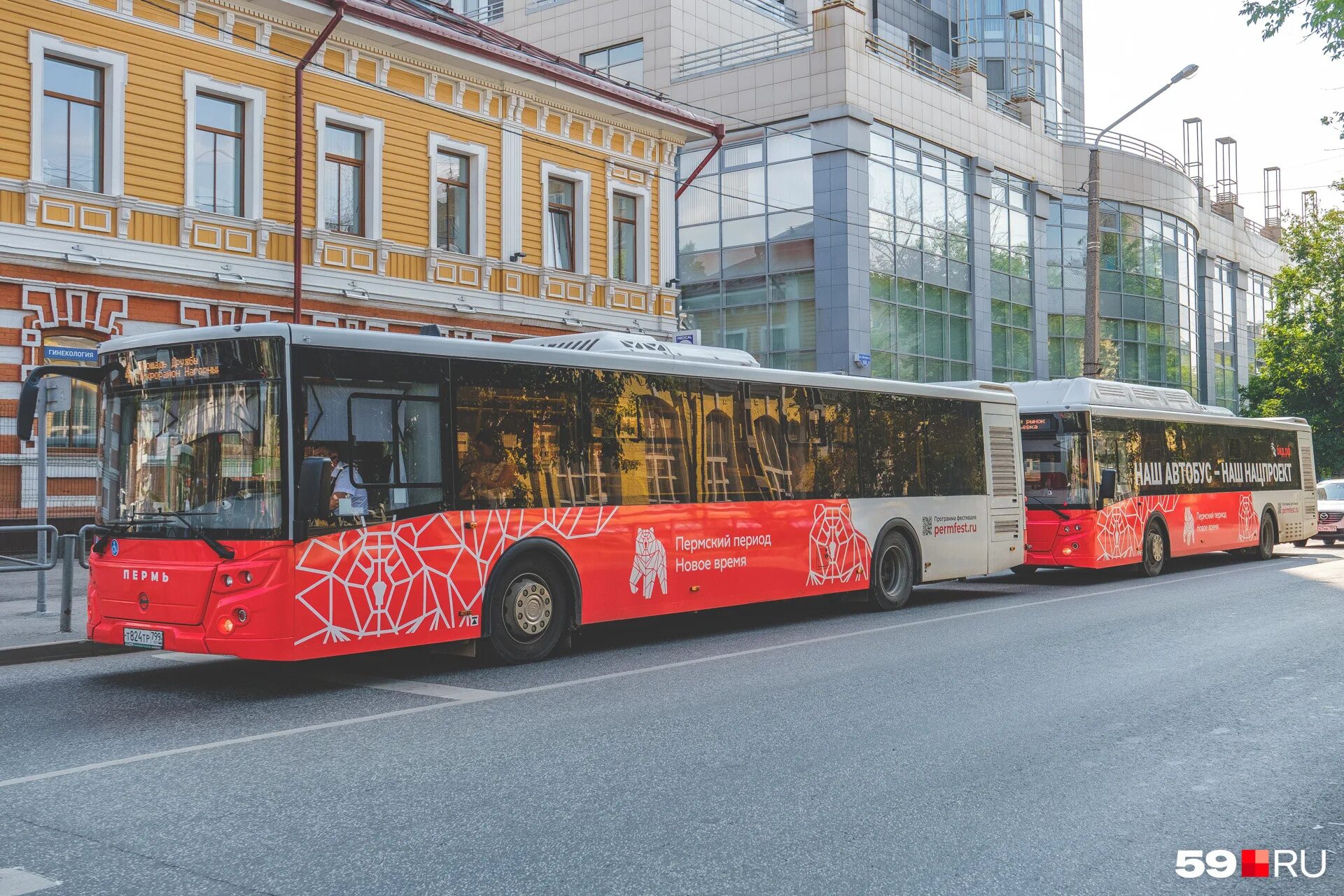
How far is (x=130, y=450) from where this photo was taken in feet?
31.1

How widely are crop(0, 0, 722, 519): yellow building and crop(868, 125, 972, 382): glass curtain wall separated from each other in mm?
8109

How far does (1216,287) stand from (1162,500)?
34139 mm

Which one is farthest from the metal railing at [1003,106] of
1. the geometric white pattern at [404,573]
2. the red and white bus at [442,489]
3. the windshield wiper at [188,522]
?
the windshield wiper at [188,522]

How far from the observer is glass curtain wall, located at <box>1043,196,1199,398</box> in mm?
41344

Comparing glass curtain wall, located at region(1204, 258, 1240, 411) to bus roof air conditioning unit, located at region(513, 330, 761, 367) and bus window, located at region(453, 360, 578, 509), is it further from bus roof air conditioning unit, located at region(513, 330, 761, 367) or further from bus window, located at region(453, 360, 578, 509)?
bus window, located at region(453, 360, 578, 509)

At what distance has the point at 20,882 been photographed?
4.73m

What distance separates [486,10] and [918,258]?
1762 cm

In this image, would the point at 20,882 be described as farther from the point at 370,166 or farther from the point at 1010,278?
the point at 1010,278

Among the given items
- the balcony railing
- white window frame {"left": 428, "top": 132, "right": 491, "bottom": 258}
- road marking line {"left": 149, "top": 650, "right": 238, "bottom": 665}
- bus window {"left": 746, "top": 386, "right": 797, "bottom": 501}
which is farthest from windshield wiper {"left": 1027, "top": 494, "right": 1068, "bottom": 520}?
the balcony railing

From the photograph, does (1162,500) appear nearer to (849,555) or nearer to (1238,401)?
(849,555)

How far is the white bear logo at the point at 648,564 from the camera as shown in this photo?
38.0 feet

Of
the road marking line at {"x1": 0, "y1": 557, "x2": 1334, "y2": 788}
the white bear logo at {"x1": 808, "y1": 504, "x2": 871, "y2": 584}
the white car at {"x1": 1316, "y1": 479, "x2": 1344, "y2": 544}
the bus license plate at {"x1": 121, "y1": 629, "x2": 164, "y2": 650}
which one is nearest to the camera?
the road marking line at {"x1": 0, "y1": 557, "x2": 1334, "y2": 788}

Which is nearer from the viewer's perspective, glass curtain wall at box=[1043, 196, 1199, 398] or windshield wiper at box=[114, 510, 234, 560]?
windshield wiper at box=[114, 510, 234, 560]


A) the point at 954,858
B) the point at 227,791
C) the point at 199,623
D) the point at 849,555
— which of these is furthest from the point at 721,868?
the point at 849,555
